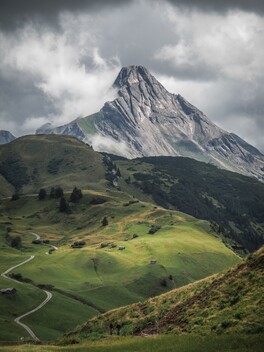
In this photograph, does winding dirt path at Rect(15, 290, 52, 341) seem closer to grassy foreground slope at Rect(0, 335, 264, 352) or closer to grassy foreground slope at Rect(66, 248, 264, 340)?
grassy foreground slope at Rect(66, 248, 264, 340)

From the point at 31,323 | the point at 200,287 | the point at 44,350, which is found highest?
the point at 200,287

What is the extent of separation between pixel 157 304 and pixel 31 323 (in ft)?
195

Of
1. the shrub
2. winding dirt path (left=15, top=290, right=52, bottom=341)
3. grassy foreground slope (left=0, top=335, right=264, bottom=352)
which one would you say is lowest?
winding dirt path (left=15, top=290, right=52, bottom=341)

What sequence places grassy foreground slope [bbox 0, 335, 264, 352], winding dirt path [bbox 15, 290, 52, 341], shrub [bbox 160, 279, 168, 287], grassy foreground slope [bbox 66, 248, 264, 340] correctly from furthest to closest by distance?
1. shrub [bbox 160, 279, 168, 287]
2. winding dirt path [bbox 15, 290, 52, 341]
3. grassy foreground slope [bbox 66, 248, 264, 340]
4. grassy foreground slope [bbox 0, 335, 264, 352]

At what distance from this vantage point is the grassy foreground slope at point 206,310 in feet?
135

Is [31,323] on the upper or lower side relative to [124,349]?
lower

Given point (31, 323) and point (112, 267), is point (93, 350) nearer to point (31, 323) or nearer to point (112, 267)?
point (31, 323)

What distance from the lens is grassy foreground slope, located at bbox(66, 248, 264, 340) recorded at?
4106 centimetres

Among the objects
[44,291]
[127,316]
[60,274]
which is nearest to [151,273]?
[60,274]

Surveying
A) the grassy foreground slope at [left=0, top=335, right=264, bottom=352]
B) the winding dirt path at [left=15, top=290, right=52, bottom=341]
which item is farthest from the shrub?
the grassy foreground slope at [left=0, top=335, right=264, bottom=352]

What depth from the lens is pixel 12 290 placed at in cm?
12150

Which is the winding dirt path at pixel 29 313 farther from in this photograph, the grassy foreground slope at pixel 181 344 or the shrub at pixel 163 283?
the shrub at pixel 163 283

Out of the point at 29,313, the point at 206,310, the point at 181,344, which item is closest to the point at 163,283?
the point at 29,313

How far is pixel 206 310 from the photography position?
1818 inches
